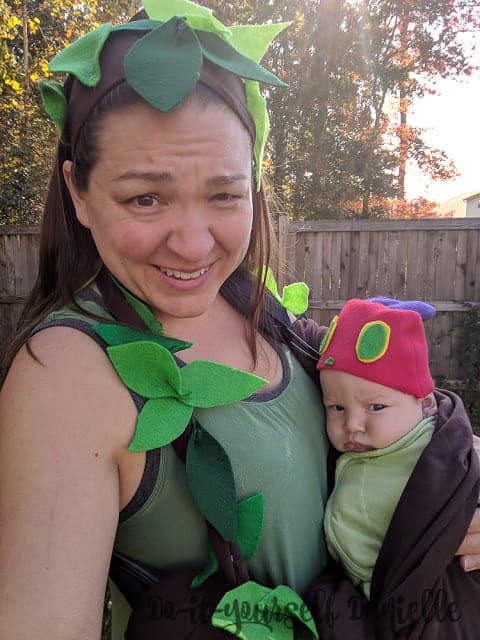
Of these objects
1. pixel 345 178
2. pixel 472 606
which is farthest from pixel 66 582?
pixel 345 178

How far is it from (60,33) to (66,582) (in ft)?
32.2

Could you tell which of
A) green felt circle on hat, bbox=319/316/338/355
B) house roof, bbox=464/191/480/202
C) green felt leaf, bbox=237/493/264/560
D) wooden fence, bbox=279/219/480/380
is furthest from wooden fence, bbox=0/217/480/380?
house roof, bbox=464/191/480/202

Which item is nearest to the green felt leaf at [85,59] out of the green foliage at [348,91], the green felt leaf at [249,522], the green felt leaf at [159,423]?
the green felt leaf at [159,423]

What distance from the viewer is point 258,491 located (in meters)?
1.25

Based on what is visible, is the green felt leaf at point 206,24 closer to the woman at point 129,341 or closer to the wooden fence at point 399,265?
the woman at point 129,341

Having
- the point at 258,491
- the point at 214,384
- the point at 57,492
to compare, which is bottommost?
the point at 258,491

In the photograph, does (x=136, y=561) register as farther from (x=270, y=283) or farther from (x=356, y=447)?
(x=270, y=283)

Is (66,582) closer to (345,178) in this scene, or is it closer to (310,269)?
(310,269)

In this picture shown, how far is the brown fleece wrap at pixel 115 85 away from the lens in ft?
3.71

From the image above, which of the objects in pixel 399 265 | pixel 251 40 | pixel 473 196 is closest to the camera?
pixel 251 40

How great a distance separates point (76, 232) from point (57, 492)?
670mm

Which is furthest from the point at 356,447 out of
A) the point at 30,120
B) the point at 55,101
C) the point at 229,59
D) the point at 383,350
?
the point at 30,120

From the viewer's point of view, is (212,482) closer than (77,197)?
Yes

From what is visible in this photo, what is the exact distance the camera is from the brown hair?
1147 millimetres
